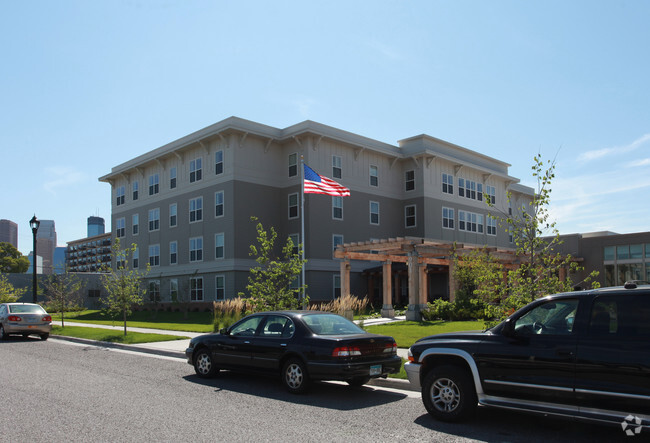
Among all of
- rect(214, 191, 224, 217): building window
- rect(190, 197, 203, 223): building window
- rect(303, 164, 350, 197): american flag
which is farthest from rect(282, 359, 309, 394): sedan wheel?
rect(190, 197, 203, 223): building window

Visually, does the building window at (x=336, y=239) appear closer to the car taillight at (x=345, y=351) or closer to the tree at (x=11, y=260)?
the car taillight at (x=345, y=351)

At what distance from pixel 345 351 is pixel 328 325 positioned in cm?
103

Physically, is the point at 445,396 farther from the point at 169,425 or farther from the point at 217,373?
the point at 217,373

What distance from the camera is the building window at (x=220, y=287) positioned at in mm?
37469

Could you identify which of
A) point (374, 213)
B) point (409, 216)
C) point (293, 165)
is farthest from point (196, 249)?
point (409, 216)

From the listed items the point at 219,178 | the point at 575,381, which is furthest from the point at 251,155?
the point at 575,381

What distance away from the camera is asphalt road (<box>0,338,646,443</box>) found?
698 centimetres

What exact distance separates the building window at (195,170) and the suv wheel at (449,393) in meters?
34.6

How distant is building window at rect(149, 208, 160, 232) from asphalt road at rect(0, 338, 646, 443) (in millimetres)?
32956

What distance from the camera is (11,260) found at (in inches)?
3821

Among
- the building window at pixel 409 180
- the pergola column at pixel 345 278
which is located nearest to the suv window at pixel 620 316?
the pergola column at pixel 345 278

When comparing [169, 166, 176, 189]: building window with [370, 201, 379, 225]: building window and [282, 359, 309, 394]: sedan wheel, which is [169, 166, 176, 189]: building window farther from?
[282, 359, 309, 394]: sedan wheel

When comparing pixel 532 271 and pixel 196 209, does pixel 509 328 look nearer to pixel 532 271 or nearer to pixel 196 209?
pixel 532 271

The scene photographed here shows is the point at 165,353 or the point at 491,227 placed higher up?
the point at 491,227
